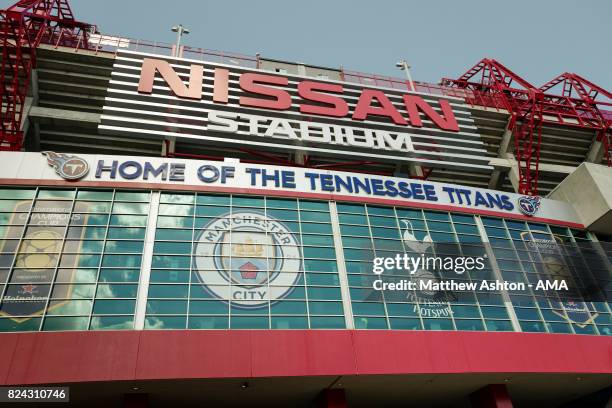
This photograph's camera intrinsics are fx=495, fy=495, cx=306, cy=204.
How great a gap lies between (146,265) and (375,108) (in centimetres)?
2063

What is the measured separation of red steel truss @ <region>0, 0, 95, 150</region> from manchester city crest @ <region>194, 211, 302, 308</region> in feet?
48.7

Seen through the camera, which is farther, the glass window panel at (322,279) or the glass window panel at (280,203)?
the glass window panel at (280,203)

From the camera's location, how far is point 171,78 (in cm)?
3234

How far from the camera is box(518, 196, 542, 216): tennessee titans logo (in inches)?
1128

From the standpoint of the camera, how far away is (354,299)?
2195cm

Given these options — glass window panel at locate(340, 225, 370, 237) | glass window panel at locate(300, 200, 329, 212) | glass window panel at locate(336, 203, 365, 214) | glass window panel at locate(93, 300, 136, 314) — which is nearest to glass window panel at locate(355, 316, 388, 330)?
glass window panel at locate(340, 225, 370, 237)

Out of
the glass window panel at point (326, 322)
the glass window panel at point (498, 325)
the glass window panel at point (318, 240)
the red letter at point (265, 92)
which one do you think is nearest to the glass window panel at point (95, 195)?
the glass window panel at point (318, 240)

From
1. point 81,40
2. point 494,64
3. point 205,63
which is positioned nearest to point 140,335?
point 205,63

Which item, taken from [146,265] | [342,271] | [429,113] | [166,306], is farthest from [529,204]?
[146,265]

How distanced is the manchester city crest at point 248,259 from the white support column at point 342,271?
193 cm

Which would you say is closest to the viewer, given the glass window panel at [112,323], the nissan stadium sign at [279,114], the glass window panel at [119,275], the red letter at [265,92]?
the glass window panel at [112,323]

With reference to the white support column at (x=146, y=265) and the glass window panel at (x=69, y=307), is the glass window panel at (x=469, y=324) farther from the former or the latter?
the glass window panel at (x=69, y=307)

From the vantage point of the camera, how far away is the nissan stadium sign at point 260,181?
76.6 feet

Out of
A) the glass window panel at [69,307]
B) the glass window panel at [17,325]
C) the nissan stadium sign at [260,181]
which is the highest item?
the nissan stadium sign at [260,181]
